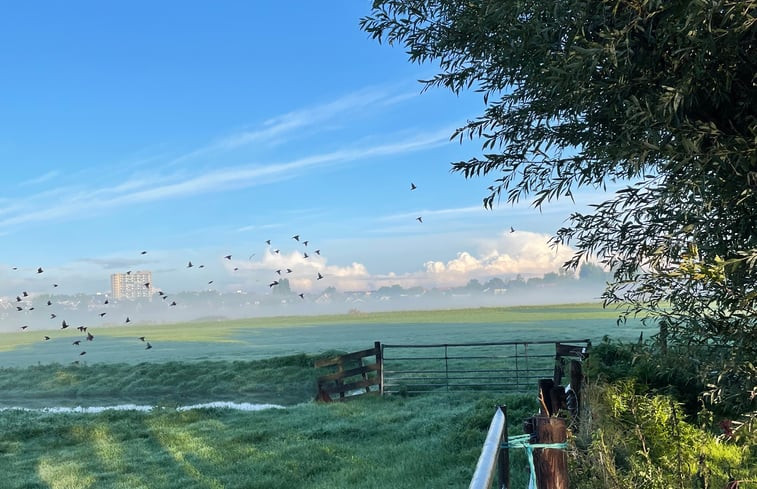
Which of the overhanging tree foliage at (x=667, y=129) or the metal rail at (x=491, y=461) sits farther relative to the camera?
the overhanging tree foliage at (x=667, y=129)

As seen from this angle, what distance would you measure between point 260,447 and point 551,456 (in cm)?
781

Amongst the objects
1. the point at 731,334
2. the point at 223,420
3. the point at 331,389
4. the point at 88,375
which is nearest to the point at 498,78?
the point at 731,334

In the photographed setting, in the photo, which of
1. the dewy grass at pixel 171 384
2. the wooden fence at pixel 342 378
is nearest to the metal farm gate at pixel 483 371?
the wooden fence at pixel 342 378

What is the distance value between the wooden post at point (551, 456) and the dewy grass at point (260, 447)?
3.98m

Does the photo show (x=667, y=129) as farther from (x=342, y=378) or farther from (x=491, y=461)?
(x=342, y=378)

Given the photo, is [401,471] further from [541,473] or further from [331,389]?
[331,389]

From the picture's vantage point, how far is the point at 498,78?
5.80 meters

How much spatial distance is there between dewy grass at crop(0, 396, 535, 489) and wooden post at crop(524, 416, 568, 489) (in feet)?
13.1

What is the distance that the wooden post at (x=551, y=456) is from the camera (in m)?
2.85

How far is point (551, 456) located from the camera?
9.39 feet

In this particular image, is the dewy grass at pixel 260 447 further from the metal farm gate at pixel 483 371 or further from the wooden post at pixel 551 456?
the wooden post at pixel 551 456

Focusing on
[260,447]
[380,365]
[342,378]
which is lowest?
[260,447]

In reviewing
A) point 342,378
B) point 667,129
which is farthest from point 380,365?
point 667,129

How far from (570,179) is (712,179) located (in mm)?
1552
